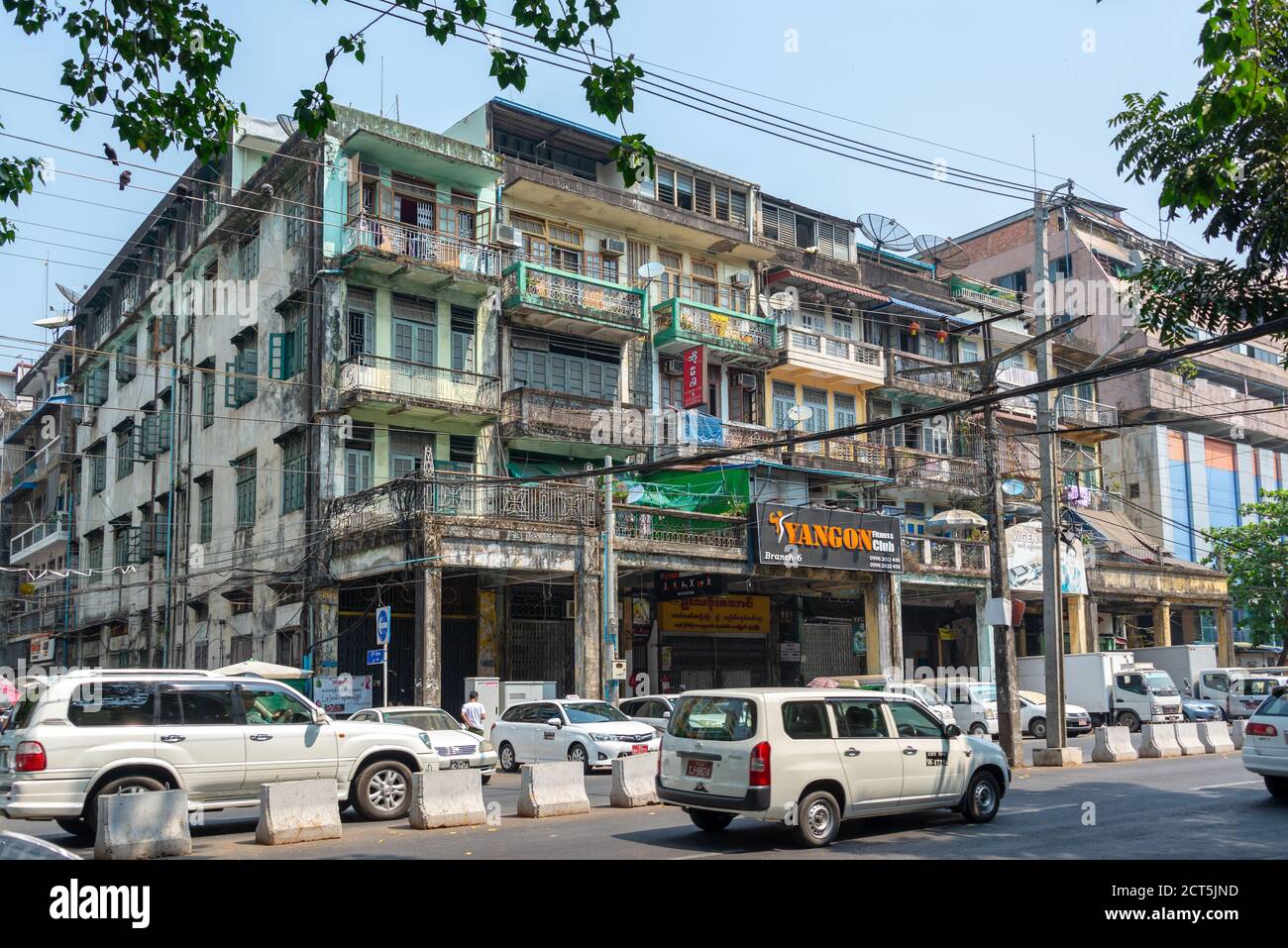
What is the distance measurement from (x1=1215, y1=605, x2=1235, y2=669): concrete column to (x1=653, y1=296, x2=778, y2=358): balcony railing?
2448 centimetres

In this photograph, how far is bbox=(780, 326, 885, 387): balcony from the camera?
1467 inches

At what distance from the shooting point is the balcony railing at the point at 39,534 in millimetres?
49406

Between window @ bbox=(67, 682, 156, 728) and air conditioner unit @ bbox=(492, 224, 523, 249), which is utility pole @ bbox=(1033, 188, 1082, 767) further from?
window @ bbox=(67, 682, 156, 728)

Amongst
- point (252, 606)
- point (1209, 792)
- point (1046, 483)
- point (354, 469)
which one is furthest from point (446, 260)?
point (1209, 792)

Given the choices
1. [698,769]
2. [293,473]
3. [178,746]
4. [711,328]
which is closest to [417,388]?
[293,473]

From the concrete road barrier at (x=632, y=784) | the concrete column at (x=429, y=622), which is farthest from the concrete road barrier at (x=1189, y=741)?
the concrete column at (x=429, y=622)

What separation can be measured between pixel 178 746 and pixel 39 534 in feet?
147

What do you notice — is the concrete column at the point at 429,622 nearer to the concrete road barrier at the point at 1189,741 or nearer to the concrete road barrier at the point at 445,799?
the concrete road barrier at the point at 445,799

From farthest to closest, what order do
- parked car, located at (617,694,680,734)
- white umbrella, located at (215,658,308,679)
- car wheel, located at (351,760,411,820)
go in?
white umbrella, located at (215,658,308,679)
parked car, located at (617,694,680,734)
car wheel, located at (351,760,411,820)

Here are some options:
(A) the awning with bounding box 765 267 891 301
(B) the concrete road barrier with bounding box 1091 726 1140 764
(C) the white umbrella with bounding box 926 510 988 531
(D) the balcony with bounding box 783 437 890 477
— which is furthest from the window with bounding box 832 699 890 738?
(A) the awning with bounding box 765 267 891 301

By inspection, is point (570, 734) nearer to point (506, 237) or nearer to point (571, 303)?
point (571, 303)

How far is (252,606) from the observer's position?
33.0 metres

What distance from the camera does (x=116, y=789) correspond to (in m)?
12.9

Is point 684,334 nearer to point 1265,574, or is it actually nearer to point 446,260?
point 446,260
